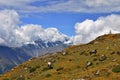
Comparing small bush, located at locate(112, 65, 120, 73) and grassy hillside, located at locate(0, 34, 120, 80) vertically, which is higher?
grassy hillside, located at locate(0, 34, 120, 80)

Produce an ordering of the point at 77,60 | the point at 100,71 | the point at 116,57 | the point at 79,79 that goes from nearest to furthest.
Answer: the point at 79,79 < the point at 100,71 < the point at 116,57 < the point at 77,60

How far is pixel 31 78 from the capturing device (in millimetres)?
69688

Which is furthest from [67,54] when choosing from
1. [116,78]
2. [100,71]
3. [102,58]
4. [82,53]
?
[116,78]

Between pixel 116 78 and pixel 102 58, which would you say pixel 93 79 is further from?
pixel 102 58

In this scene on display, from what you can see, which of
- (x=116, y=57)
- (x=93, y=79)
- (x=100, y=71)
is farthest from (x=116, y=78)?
(x=116, y=57)

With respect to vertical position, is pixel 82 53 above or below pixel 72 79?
above

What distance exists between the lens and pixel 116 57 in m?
72.9

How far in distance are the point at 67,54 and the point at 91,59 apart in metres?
17.7

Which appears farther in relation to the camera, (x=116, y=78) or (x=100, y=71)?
(x=100, y=71)

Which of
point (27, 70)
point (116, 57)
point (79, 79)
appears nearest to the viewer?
point (79, 79)

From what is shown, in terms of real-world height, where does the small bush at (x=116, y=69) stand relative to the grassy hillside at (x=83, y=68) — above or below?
below

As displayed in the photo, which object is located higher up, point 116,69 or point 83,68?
point 83,68

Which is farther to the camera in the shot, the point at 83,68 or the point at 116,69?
the point at 83,68

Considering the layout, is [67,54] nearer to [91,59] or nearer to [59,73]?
[91,59]
